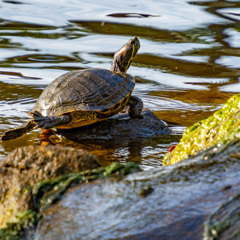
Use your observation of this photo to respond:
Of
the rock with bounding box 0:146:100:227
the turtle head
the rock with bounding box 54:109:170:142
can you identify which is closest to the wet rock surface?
the rock with bounding box 0:146:100:227

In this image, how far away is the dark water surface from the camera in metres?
6.12

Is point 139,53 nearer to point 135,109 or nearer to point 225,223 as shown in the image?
point 135,109

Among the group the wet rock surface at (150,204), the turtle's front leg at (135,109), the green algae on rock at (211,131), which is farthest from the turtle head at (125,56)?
the wet rock surface at (150,204)

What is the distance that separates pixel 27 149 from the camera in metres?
2.71

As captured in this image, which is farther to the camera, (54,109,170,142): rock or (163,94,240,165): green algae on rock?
(54,109,170,142): rock

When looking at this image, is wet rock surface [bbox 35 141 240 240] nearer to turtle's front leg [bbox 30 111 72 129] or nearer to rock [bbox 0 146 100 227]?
rock [bbox 0 146 100 227]

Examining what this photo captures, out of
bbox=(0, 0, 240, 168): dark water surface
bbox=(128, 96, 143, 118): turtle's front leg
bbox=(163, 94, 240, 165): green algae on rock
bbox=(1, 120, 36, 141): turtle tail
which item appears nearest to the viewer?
bbox=(163, 94, 240, 165): green algae on rock

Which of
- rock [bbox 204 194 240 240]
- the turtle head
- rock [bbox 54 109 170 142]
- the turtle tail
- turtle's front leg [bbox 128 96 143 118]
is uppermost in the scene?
rock [bbox 204 194 240 240]

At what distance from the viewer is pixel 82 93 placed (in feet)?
16.9

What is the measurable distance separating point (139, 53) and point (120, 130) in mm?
3943

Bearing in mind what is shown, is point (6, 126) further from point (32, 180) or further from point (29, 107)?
point (32, 180)

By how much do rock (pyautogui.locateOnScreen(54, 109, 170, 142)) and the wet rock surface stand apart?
2.75 meters

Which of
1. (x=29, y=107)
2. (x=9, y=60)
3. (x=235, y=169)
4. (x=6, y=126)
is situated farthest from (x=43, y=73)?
(x=235, y=169)

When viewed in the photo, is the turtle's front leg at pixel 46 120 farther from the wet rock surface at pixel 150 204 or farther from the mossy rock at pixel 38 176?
the wet rock surface at pixel 150 204
